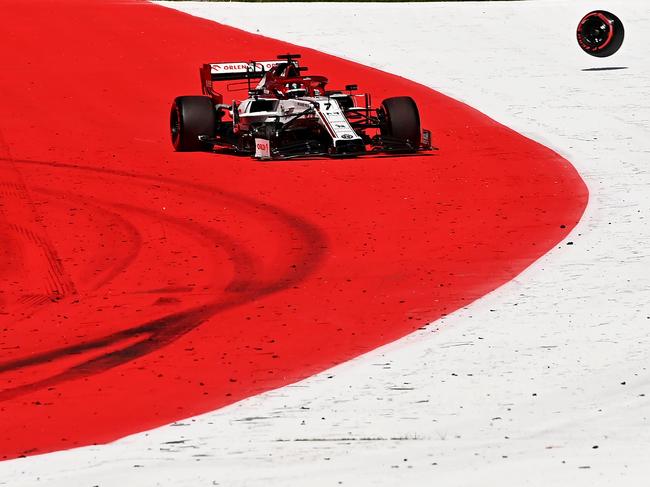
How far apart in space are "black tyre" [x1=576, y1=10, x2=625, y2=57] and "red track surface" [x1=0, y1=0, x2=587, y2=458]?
622cm

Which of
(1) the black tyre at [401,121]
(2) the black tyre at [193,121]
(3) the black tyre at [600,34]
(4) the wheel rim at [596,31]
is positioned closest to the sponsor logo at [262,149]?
(2) the black tyre at [193,121]

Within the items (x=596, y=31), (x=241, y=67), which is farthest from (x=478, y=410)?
(x=596, y=31)

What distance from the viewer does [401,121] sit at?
1998cm

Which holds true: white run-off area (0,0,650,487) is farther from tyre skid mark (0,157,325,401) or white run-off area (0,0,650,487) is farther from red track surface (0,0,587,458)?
tyre skid mark (0,157,325,401)

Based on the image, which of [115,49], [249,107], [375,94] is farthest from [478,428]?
[115,49]

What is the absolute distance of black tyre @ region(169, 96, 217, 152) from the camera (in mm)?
20234

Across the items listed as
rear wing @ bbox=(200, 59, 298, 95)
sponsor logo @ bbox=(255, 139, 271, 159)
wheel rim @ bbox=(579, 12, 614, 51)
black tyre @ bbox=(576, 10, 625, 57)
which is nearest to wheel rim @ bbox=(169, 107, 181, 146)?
rear wing @ bbox=(200, 59, 298, 95)

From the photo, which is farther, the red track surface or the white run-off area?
the red track surface

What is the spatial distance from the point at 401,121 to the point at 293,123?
165 cm

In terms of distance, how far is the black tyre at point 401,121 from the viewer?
20.0 metres

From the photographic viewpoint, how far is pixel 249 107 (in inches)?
797

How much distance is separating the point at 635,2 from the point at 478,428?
3227 cm

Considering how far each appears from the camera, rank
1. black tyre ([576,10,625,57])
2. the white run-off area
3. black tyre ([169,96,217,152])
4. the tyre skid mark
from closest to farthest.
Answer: the white run-off area, the tyre skid mark, black tyre ([169,96,217,152]), black tyre ([576,10,625,57])

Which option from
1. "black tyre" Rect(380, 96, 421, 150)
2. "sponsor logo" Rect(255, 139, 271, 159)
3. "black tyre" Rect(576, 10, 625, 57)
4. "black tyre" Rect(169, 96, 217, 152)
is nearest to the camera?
"sponsor logo" Rect(255, 139, 271, 159)
